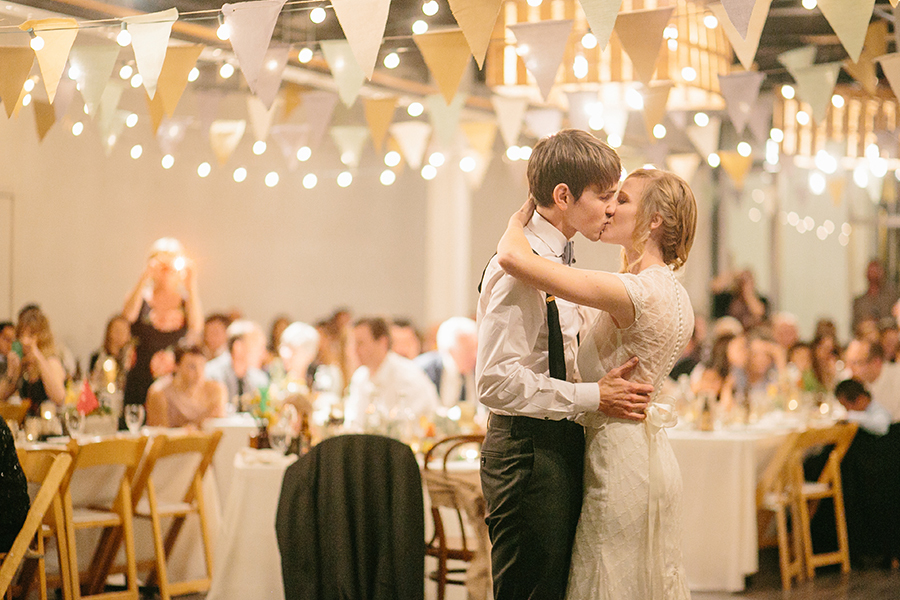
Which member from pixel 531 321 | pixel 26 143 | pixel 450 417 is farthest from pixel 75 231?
pixel 531 321

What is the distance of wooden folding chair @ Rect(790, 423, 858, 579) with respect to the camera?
18.2ft

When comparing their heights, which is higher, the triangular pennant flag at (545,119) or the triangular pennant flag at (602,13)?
the triangular pennant flag at (545,119)

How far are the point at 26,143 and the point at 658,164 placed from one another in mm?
4654

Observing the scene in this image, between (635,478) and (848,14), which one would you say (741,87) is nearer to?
(848,14)

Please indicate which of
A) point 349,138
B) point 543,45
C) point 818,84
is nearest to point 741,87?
point 818,84

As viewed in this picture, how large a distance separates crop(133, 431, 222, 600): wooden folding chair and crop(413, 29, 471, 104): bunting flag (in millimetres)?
1989

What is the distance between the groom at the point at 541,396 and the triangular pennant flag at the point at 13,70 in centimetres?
311

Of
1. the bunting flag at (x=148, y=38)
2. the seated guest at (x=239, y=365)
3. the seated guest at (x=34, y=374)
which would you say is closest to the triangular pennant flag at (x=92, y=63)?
the bunting flag at (x=148, y=38)

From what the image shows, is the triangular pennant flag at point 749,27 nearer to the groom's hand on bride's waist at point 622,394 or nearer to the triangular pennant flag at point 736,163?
the groom's hand on bride's waist at point 622,394

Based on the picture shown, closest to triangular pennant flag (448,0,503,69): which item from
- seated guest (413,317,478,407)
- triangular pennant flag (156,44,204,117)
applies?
triangular pennant flag (156,44,204,117)

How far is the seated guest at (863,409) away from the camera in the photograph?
19.3ft

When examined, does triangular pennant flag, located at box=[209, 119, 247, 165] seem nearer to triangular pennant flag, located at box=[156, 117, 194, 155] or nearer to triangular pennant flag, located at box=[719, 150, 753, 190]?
triangular pennant flag, located at box=[156, 117, 194, 155]

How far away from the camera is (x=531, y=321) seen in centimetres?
231

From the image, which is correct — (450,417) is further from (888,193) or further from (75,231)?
(888,193)
